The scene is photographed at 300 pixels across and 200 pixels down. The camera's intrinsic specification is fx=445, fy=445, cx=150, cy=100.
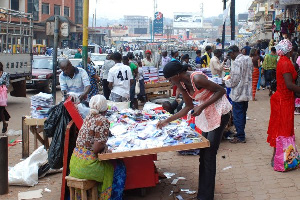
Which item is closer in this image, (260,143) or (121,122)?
(121,122)

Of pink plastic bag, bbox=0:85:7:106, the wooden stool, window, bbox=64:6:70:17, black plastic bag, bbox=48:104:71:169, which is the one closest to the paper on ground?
black plastic bag, bbox=48:104:71:169

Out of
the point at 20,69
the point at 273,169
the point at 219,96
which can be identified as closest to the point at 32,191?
the point at 219,96

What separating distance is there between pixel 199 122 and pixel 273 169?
203 cm

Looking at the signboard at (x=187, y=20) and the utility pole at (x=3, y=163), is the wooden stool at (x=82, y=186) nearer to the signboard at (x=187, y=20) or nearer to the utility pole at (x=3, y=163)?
the utility pole at (x=3, y=163)

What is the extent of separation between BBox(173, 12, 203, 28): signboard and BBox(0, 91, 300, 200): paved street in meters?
138

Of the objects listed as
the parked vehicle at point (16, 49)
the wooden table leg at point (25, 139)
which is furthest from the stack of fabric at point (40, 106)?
the parked vehicle at point (16, 49)

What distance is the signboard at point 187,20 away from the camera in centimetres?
14512

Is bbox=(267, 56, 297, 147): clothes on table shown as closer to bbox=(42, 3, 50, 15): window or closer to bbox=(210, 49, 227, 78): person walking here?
bbox=(210, 49, 227, 78): person walking

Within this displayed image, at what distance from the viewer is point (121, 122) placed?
21.2 ft

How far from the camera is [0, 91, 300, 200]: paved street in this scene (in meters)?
6.20

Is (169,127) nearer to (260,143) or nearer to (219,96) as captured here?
(219,96)

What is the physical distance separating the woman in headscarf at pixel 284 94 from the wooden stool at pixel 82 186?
312cm

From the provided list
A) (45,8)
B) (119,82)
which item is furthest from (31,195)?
(45,8)

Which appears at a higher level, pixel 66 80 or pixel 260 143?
pixel 66 80
